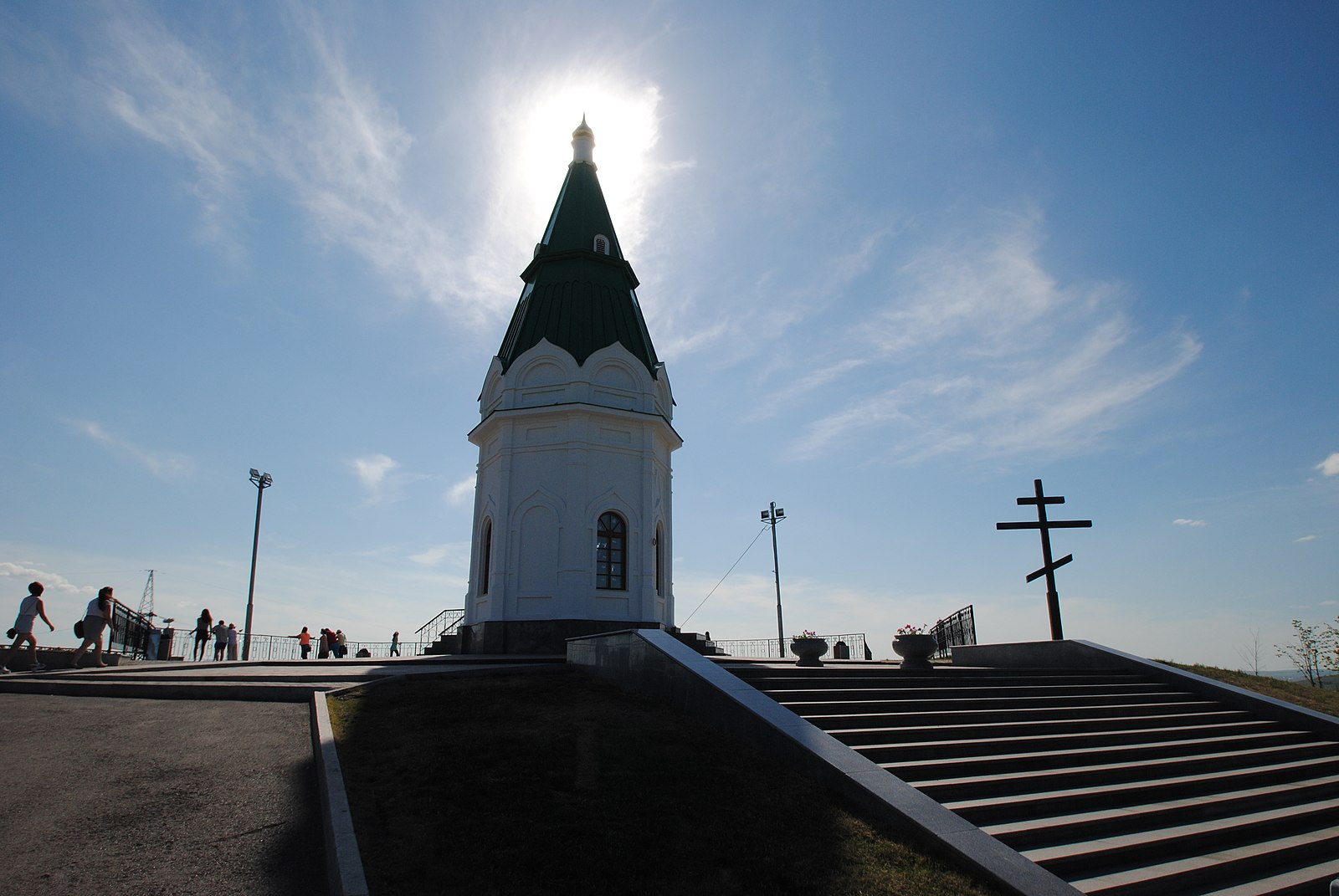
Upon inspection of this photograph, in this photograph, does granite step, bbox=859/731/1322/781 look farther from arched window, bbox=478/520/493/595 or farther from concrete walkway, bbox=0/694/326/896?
arched window, bbox=478/520/493/595

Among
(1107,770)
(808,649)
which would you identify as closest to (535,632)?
(808,649)

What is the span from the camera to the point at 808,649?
548 inches

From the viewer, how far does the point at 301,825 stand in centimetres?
646

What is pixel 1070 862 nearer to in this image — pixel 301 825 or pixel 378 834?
pixel 378 834

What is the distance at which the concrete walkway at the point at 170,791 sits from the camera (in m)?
5.54

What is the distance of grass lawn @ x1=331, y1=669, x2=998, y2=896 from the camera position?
18.2ft

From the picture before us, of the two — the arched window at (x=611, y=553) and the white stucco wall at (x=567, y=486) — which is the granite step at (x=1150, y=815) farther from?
the arched window at (x=611, y=553)

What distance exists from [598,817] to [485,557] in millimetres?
16332

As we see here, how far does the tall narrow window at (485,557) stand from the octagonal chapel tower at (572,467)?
52 millimetres

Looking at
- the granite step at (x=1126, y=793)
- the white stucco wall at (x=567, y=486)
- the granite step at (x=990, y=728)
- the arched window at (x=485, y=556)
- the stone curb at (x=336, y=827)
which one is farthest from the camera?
the arched window at (x=485, y=556)

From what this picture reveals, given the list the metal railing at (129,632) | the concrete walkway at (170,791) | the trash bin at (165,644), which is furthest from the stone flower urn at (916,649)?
the trash bin at (165,644)

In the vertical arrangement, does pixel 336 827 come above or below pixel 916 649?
below

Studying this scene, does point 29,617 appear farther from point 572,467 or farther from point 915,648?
point 915,648

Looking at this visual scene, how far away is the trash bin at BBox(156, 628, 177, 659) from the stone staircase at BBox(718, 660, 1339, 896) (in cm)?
1885
